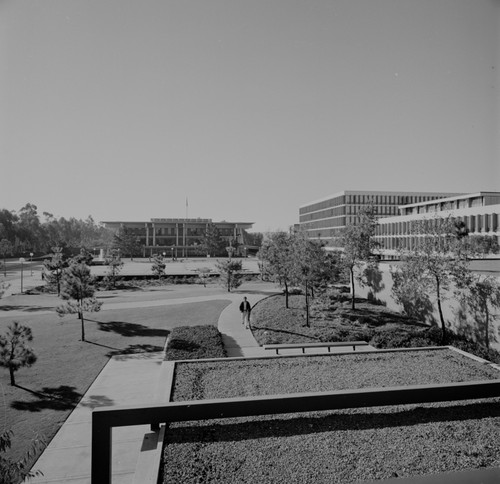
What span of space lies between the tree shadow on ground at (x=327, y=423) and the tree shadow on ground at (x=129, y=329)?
1157 centimetres

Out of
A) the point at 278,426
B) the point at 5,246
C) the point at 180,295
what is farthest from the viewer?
the point at 5,246

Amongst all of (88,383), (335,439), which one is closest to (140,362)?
(88,383)

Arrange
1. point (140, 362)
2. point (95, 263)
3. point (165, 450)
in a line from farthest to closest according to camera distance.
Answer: point (95, 263), point (140, 362), point (165, 450)

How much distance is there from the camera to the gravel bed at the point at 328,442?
7.08m

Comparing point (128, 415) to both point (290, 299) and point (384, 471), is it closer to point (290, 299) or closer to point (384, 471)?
point (384, 471)

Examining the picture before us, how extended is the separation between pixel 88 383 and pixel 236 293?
21409 millimetres

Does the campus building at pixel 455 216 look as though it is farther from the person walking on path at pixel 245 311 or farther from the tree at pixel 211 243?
the tree at pixel 211 243

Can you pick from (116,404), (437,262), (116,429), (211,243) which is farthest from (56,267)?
(211,243)

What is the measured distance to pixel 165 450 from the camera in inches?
310

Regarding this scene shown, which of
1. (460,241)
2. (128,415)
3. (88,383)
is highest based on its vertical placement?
(460,241)

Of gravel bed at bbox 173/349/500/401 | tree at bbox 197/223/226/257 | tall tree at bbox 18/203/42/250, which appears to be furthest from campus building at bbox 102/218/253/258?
gravel bed at bbox 173/349/500/401

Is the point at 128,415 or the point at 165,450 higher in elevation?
the point at 128,415

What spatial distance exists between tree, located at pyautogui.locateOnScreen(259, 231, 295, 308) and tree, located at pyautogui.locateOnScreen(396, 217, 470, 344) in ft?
22.7

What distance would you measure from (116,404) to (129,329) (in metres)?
9.76
